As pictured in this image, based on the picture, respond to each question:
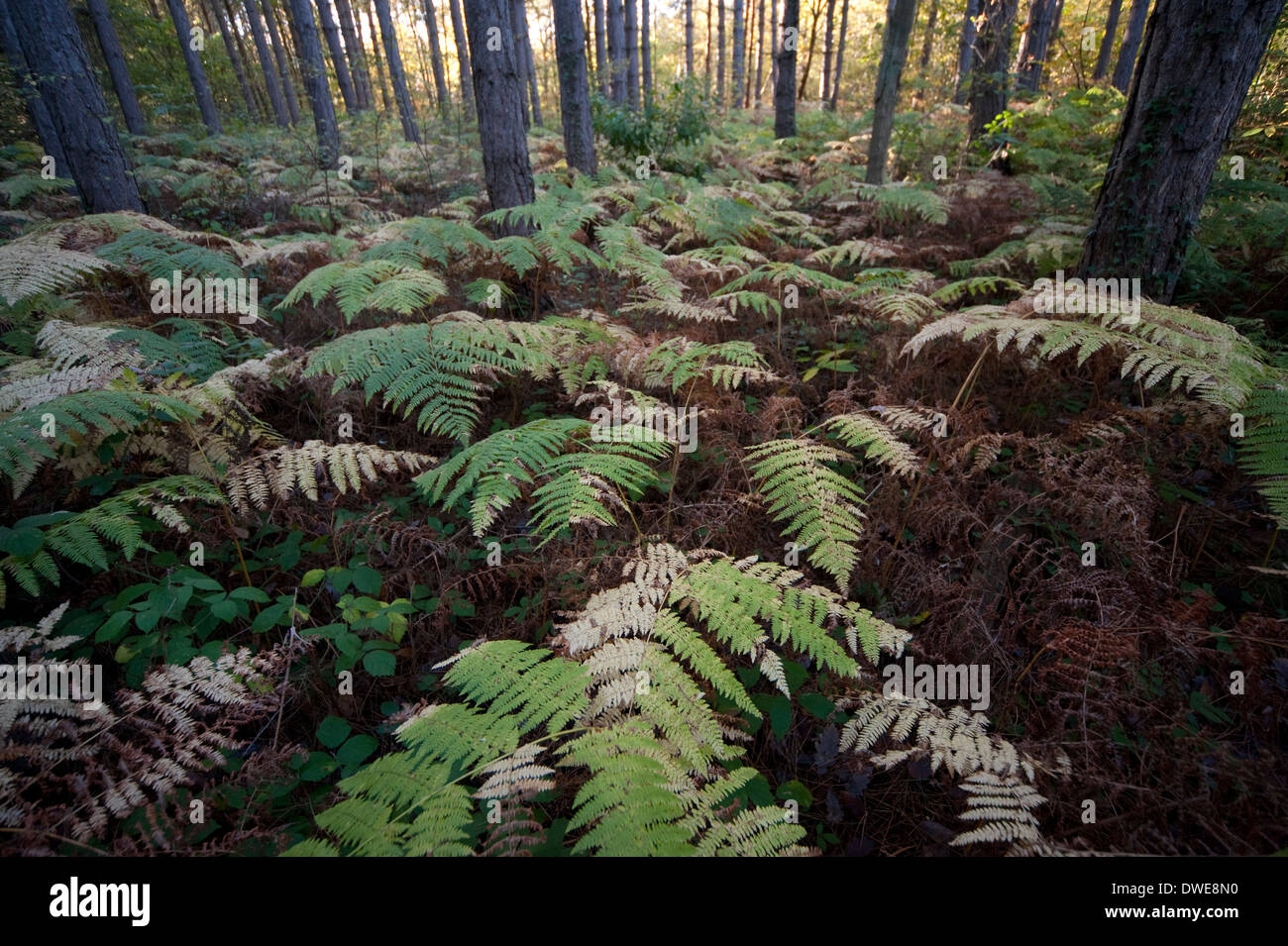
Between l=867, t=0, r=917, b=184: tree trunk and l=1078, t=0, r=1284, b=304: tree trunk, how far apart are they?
3229mm

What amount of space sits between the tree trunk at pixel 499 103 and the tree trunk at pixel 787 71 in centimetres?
636

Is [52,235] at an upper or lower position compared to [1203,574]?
upper

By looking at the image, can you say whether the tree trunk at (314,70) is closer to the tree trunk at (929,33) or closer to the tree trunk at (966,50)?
the tree trunk at (966,50)

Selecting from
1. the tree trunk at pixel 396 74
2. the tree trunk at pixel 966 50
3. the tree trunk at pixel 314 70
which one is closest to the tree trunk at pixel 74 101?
the tree trunk at pixel 314 70

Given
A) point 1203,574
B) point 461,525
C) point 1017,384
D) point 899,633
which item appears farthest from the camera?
point 1017,384

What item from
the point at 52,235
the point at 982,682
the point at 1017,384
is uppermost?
the point at 52,235

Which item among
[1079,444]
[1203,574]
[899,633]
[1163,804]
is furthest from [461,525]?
[1203,574]

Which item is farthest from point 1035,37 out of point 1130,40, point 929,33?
point 929,33

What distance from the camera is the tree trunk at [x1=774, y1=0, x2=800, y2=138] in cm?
964

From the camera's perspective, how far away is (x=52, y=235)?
4328mm

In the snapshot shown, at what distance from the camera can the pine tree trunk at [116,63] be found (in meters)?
12.3

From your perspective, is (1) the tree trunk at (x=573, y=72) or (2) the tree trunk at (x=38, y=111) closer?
(1) the tree trunk at (x=573, y=72)

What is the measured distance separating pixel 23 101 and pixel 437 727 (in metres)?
12.8
